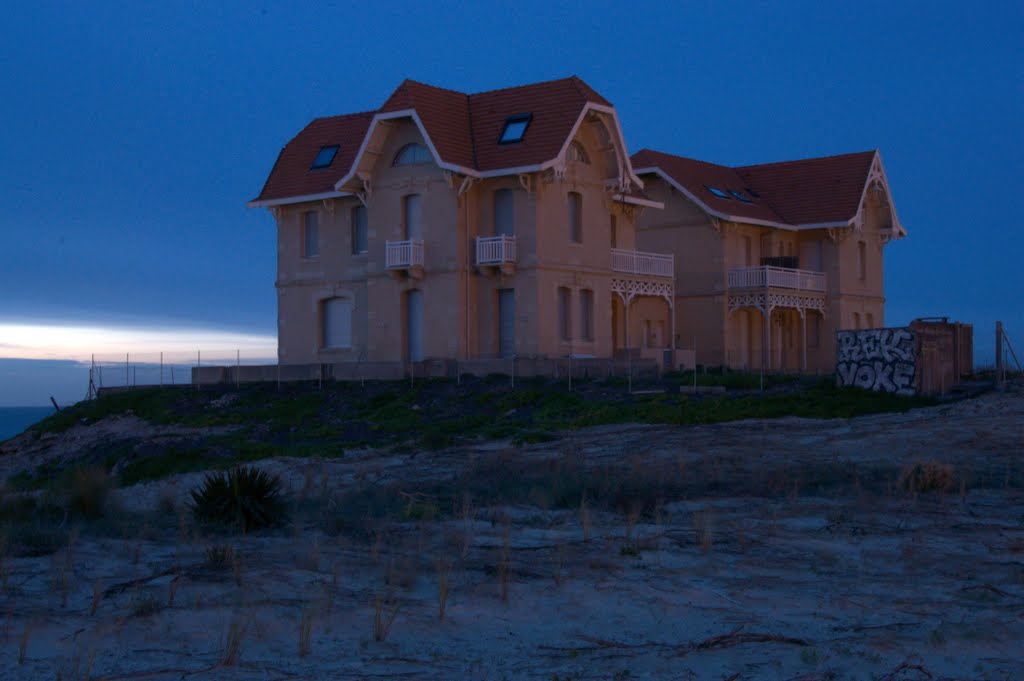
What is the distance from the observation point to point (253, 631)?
29.2ft

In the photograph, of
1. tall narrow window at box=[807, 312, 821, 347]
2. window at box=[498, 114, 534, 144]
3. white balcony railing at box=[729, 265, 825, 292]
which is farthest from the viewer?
tall narrow window at box=[807, 312, 821, 347]

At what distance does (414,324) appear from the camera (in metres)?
36.1

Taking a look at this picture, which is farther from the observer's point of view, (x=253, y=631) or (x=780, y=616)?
(x=780, y=616)

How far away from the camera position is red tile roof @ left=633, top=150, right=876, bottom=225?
43844 mm

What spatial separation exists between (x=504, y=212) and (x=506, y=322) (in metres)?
3.33

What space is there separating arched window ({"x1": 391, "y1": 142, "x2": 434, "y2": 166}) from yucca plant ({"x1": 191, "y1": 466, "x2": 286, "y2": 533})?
2199 cm

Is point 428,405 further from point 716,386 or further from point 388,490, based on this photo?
A: point 388,490

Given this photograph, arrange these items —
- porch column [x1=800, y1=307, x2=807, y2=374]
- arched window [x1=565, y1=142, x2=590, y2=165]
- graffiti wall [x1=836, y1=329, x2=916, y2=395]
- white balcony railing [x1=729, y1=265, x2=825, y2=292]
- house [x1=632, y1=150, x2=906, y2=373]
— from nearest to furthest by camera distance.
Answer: graffiti wall [x1=836, y1=329, x2=916, y2=395]
arched window [x1=565, y1=142, x2=590, y2=165]
white balcony railing [x1=729, y1=265, x2=825, y2=292]
house [x1=632, y1=150, x2=906, y2=373]
porch column [x1=800, y1=307, x2=807, y2=374]

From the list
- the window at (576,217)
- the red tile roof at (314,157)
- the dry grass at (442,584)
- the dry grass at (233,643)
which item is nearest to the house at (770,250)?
the window at (576,217)

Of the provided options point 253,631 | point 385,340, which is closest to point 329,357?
point 385,340

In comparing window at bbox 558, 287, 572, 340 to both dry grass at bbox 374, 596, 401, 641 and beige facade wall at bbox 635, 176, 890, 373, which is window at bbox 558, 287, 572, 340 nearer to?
beige facade wall at bbox 635, 176, 890, 373

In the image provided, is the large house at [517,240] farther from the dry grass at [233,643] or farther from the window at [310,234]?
the dry grass at [233,643]

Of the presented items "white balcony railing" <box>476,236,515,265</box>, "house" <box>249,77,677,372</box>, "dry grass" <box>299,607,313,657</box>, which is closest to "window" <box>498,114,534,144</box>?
"house" <box>249,77,677,372</box>

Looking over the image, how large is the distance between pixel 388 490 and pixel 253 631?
7.78m
